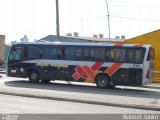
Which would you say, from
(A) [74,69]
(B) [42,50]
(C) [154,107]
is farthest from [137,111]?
(B) [42,50]

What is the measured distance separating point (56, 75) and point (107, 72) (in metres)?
3.52

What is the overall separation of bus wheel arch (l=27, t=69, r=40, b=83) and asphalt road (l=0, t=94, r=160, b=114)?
10158 millimetres

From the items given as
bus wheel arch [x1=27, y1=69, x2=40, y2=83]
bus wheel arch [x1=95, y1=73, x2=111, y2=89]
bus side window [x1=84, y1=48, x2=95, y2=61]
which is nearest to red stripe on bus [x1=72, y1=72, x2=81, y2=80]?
bus side window [x1=84, y1=48, x2=95, y2=61]

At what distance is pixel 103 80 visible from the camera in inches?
991

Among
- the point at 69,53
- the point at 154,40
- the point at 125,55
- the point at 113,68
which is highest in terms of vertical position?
the point at 154,40

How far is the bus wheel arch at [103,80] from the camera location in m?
25.0

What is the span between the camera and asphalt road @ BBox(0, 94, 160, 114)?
45.0ft

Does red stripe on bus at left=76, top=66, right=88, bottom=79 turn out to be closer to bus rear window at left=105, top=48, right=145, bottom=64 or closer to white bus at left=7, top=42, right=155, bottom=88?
white bus at left=7, top=42, right=155, bottom=88

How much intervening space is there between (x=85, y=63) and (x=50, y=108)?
11426 mm

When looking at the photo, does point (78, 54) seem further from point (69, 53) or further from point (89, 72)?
point (89, 72)

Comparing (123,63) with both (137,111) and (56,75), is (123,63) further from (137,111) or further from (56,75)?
(137,111)

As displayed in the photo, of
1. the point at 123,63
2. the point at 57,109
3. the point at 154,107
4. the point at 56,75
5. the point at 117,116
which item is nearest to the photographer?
the point at 117,116

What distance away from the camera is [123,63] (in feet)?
80.2

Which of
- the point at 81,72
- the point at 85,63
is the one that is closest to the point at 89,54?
the point at 85,63
